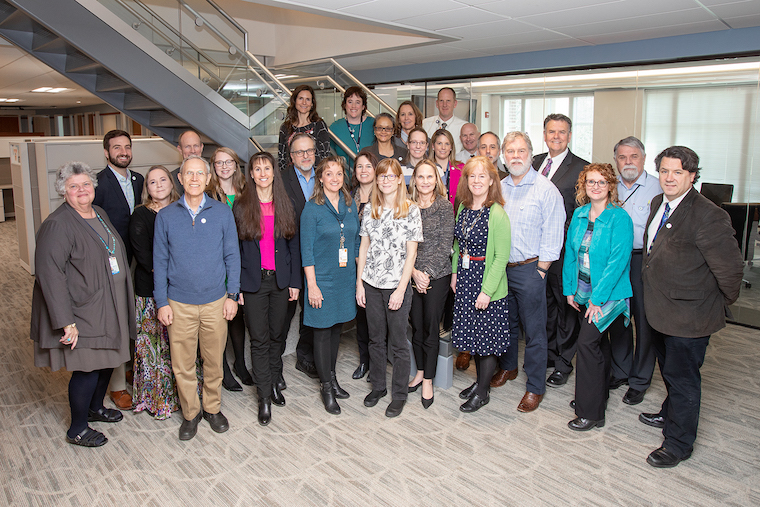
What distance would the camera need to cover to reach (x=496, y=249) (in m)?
3.58

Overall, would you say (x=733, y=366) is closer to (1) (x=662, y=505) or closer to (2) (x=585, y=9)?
(1) (x=662, y=505)

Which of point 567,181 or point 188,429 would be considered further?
point 567,181

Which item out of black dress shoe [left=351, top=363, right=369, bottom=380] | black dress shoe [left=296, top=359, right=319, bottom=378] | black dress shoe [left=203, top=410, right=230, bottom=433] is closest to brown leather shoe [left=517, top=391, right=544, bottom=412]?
black dress shoe [left=351, top=363, right=369, bottom=380]

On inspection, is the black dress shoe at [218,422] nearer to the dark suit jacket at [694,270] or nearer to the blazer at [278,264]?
the blazer at [278,264]

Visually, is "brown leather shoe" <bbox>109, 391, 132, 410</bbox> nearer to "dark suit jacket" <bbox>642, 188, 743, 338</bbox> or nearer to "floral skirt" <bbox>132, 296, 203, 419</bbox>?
"floral skirt" <bbox>132, 296, 203, 419</bbox>

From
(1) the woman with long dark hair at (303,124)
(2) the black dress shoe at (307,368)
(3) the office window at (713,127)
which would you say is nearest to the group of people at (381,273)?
(2) the black dress shoe at (307,368)

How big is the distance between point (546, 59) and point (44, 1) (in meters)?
5.46

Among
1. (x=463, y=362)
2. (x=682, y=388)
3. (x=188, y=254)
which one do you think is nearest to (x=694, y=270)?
(x=682, y=388)

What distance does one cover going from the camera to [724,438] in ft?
11.4

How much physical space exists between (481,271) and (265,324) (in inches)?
61.1

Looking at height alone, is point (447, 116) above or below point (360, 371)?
above

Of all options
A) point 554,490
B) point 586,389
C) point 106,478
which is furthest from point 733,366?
point 106,478

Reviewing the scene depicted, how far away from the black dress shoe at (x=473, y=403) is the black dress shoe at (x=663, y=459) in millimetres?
1112

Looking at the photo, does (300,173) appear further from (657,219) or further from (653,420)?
(653,420)
